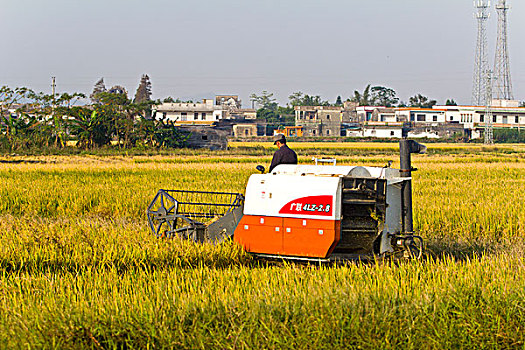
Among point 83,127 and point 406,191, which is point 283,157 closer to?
point 406,191

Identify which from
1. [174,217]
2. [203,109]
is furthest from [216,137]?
[174,217]

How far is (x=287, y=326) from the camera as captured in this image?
15.4 feet

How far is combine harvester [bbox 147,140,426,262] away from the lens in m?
6.80

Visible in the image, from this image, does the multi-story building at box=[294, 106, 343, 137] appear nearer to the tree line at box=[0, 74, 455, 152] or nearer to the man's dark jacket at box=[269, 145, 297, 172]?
the tree line at box=[0, 74, 455, 152]

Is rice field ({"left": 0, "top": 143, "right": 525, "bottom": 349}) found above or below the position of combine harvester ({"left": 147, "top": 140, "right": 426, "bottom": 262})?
below

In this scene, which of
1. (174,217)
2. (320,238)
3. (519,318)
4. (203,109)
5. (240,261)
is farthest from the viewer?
(203,109)

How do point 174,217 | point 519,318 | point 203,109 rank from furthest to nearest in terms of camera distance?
point 203,109 → point 174,217 → point 519,318

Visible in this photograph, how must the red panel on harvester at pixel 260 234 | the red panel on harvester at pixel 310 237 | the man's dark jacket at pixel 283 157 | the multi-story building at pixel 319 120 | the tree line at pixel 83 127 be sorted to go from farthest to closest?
1. the multi-story building at pixel 319 120
2. the tree line at pixel 83 127
3. the man's dark jacket at pixel 283 157
4. the red panel on harvester at pixel 260 234
5. the red panel on harvester at pixel 310 237

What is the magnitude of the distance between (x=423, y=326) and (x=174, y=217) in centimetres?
426

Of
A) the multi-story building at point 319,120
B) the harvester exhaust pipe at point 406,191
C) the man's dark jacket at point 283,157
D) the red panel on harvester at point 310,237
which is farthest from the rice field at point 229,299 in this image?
the multi-story building at point 319,120

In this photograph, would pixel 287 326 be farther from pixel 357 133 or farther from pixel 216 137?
pixel 357 133

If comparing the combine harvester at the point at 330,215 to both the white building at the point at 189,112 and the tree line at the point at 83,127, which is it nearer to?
the tree line at the point at 83,127

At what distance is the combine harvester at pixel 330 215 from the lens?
22.3ft

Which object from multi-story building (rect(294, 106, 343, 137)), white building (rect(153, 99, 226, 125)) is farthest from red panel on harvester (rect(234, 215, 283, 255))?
multi-story building (rect(294, 106, 343, 137))
